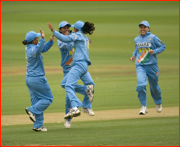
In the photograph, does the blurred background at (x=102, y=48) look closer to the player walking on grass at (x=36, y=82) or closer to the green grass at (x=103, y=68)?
the green grass at (x=103, y=68)

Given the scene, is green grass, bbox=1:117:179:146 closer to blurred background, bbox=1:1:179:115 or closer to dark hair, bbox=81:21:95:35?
dark hair, bbox=81:21:95:35

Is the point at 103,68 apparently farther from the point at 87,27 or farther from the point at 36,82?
the point at 36,82

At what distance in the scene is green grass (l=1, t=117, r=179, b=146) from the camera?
7223 mm

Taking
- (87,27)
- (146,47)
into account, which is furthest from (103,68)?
(87,27)

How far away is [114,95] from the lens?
14.8 m

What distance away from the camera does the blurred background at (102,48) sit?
47.2ft

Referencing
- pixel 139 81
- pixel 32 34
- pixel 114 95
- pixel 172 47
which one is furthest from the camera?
pixel 172 47

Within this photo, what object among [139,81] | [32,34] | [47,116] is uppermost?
[32,34]

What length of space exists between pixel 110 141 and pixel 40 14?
153 feet

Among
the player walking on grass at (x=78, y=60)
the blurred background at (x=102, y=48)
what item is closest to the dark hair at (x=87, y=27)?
the player walking on grass at (x=78, y=60)

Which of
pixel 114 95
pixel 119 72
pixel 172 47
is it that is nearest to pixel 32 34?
pixel 114 95

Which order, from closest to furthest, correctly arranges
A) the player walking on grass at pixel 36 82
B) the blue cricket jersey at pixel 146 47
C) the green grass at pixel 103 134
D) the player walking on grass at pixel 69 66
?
the green grass at pixel 103 134 → the player walking on grass at pixel 36 82 → the player walking on grass at pixel 69 66 → the blue cricket jersey at pixel 146 47

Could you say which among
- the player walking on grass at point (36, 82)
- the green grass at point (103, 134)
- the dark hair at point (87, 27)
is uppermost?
the dark hair at point (87, 27)

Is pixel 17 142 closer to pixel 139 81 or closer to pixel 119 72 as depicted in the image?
pixel 139 81
